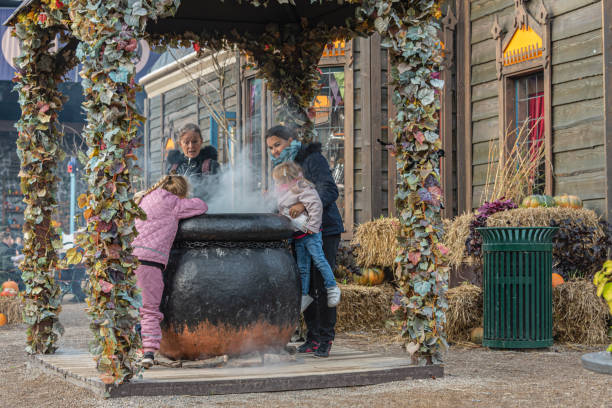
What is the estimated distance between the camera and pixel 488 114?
10500 millimetres

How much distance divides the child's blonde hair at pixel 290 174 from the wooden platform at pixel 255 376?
1.35 meters

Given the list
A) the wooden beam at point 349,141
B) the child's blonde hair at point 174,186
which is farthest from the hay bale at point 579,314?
the child's blonde hair at point 174,186

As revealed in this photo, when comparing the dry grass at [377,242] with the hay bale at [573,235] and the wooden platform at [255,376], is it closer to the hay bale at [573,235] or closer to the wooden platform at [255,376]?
the hay bale at [573,235]

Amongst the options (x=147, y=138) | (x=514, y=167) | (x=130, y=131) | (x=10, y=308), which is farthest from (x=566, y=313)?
(x=147, y=138)

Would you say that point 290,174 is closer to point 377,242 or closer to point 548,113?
point 377,242

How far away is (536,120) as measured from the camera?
978 cm

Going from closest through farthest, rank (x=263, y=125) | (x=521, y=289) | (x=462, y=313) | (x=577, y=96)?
(x=521, y=289) < (x=462, y=313) < (x=577, y=96) < (x=263, y=125)

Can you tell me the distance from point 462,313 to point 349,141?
3.88 meters

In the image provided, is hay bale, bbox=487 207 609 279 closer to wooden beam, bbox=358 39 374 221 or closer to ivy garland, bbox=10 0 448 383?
ivy garland, bbox=10 0 448 383

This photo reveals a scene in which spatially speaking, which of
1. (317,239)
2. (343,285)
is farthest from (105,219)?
(343,285)

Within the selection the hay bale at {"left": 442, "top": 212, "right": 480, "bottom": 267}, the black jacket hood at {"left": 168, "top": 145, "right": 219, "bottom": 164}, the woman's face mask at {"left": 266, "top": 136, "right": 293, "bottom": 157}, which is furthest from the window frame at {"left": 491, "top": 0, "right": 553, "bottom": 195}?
the black jacket hood at {"left": 168, "top": 145, "right": 219, "bottom": 164}

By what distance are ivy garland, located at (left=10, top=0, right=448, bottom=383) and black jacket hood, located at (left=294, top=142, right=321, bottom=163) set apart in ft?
3.17

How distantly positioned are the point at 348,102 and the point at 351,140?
1.78 ft

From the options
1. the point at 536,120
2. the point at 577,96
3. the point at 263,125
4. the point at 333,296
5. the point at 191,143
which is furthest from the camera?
the point at 263,125
